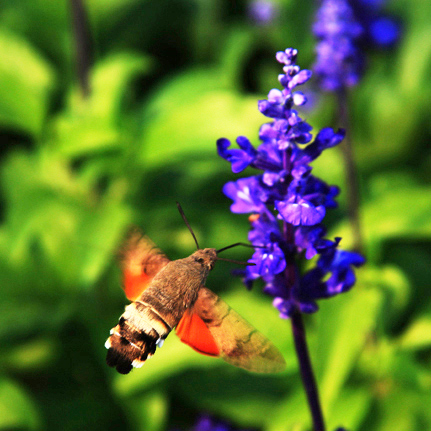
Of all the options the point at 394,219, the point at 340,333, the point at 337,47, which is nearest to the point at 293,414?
the point at 340,333

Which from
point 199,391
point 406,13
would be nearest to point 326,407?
point 199,391

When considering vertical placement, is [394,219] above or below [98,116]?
below

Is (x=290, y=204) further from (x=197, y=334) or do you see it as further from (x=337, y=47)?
(x=337, y=47)

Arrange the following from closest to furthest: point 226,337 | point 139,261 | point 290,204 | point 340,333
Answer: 1. point 290,204
2. point 226,337
3. point 139,261
4. point 340,333

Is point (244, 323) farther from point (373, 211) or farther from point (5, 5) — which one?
point (5, 5)

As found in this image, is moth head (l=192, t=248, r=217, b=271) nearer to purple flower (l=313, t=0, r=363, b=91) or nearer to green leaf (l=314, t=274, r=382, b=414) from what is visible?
green leaf (l=314, t=274, r=382, b=414)

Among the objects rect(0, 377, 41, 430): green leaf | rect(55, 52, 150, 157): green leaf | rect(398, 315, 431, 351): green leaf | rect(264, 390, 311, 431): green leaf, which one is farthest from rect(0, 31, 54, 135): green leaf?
rect(398, 315, 431, 351): green leaf
